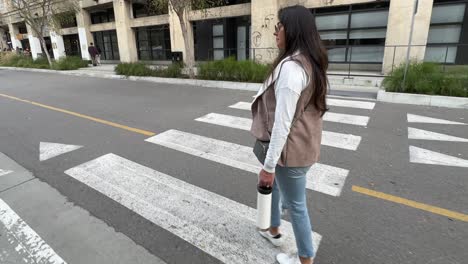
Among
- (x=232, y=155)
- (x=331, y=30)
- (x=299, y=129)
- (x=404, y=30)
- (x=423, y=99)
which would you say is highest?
(x=331, y=30)

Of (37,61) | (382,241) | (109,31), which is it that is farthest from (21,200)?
(37,61)

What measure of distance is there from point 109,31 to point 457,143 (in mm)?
27949

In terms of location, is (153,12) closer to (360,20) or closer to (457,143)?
(360,20)

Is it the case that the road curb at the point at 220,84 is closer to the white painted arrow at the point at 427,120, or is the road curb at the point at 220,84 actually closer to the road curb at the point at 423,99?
the road curb at the point at 423,99

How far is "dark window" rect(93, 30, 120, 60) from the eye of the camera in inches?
1048

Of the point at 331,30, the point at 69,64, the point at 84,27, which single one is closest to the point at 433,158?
the point at 331,30

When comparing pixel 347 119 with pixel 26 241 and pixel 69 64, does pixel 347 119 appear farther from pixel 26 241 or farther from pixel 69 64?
pixel 69 64

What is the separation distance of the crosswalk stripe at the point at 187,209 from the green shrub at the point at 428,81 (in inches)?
298

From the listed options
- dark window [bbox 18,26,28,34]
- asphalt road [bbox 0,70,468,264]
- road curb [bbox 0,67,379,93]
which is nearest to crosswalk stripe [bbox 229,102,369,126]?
asphalt road [bbox 0,70,468,264]

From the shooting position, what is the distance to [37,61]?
26266 mm

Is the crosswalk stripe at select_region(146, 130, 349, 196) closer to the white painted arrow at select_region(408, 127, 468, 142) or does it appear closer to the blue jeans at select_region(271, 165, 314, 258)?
the blue jeans at select_region(271, 165, 314, 258)

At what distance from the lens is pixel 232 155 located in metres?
4.82

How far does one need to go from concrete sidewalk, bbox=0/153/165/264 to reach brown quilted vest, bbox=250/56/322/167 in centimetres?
154

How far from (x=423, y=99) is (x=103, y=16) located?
2811 cm
